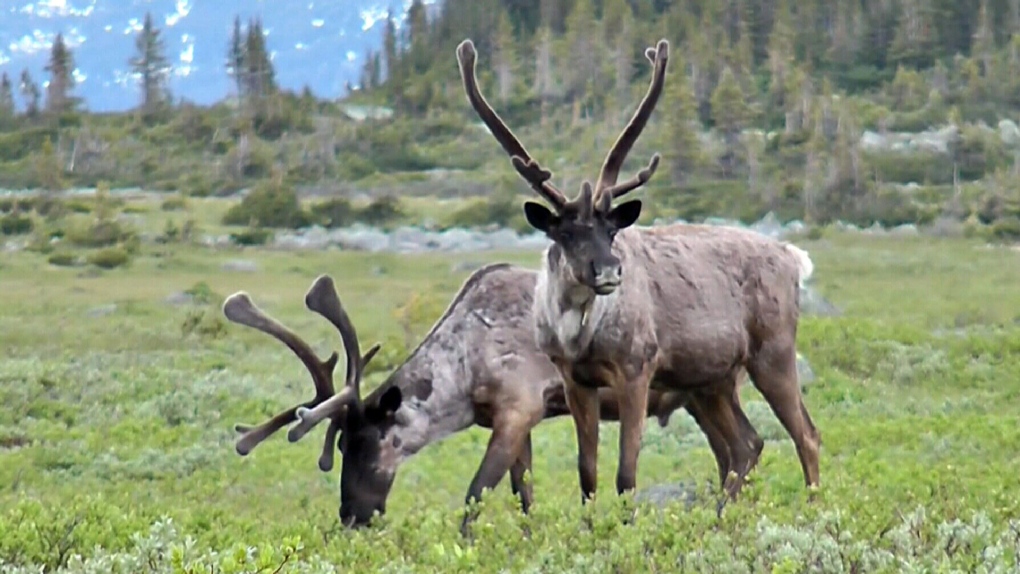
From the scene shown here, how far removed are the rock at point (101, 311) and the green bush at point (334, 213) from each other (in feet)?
91.3

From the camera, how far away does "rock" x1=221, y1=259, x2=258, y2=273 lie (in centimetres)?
3975

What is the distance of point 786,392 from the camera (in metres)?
10.8

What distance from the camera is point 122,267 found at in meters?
40.2

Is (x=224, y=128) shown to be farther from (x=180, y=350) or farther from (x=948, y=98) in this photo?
(x=180, y=350)

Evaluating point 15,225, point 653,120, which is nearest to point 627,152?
point 15,225

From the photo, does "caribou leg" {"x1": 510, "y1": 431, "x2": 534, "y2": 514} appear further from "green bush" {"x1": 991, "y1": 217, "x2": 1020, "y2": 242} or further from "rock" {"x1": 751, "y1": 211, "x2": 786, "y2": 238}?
"rock" {"x1": 751, "y1": 211, "x2": 786, "y2": 238}

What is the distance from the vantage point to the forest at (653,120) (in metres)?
69.0

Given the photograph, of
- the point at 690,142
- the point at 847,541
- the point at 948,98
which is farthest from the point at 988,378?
the point at 948,98

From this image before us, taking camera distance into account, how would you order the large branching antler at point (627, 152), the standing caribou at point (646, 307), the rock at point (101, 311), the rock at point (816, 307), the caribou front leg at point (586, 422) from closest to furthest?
the standing caribou at point (646, 307)
the large branching antler at point (627, 152)
the caribou front leg at point (586, 422)
the rock at point (816, 307)
the rock at point (101, 311)

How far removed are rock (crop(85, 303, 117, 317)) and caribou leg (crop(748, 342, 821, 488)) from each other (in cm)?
2034

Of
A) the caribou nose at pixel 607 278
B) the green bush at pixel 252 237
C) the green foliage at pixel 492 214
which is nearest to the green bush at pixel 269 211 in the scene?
the green bush at pixel 252 237

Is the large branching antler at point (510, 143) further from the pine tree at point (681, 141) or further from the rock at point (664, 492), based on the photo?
the pine tree at point (681, 141)

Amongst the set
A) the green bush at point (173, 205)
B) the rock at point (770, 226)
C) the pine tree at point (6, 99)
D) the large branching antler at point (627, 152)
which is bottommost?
the rock at point (770, 226)

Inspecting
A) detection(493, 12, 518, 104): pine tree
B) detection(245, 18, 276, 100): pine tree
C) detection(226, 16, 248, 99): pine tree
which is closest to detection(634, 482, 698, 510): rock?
detection(245, 18, 276, 100): pine tree
